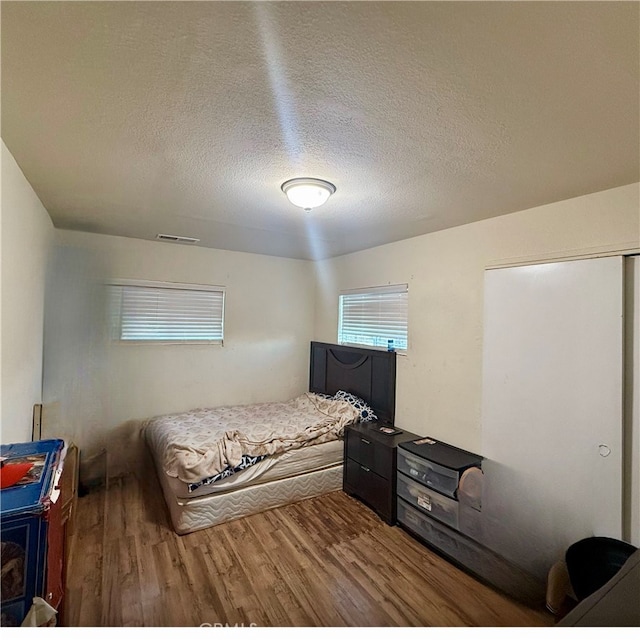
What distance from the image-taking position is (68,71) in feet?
3.23

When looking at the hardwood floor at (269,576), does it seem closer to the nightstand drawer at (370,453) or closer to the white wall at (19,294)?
the nightstand drawer at (370,453)

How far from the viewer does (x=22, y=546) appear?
0.96 metres

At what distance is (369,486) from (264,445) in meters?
0.92

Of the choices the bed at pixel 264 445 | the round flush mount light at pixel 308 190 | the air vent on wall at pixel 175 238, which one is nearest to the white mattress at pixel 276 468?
the bed at pixel 264 445

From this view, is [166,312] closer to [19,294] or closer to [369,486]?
[19,294]

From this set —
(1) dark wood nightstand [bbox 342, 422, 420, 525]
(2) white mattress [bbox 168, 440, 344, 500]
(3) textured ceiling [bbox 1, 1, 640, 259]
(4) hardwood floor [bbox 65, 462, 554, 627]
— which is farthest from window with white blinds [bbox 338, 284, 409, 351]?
(4) hardwood floor [bbox 65, 462, 554, 627]

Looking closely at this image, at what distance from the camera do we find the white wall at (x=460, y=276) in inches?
70.6

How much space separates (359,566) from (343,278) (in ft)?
8.80

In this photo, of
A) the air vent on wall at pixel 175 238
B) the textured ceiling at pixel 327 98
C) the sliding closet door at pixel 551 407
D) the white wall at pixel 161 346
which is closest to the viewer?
the textured ceiling at pixel 327 98

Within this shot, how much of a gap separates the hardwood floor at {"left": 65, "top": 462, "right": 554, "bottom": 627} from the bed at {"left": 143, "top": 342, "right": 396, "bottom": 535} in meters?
0.15

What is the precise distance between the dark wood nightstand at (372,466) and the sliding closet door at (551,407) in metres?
0.65

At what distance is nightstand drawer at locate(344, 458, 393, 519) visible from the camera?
8.14ft

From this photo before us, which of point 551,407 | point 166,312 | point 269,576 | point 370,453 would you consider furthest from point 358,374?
point 166,312

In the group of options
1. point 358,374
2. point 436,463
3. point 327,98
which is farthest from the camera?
point 358,374
